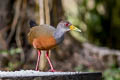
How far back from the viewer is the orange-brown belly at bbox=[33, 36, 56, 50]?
393 cm

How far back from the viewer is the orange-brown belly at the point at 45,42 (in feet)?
12.9

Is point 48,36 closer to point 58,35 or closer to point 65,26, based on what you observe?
point 58,35

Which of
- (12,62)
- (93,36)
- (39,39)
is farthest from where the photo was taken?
(93,36)

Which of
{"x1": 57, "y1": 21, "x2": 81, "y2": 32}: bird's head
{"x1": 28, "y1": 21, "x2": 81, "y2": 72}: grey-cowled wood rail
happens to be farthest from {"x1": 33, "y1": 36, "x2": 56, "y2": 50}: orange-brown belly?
{"x1": 57, "y1": 21, "x2": 81, "y2": 32}: bird's head

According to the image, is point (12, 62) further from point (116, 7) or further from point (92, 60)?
point (116, 7)

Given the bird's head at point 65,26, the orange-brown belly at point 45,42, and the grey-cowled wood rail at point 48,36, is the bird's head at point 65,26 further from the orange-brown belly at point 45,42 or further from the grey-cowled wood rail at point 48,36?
the orange-brown belly at point 45,42

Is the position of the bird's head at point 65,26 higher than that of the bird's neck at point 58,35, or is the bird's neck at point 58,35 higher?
the bird's head at point 65,26

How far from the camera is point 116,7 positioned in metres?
10.3

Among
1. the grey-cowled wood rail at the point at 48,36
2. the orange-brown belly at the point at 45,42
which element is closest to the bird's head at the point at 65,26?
the grey-cowled wood rail at the point at 48,36

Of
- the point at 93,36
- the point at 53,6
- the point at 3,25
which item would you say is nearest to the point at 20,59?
the point at 3,25

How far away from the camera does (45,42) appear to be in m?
3.95

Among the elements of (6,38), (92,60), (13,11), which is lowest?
(92,60)

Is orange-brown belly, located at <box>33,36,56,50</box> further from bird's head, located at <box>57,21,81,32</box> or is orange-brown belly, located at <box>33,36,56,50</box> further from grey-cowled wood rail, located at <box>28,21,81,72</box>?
bird's head, located at <box>57,21,81,32</box>

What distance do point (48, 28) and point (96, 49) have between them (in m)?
4.91
